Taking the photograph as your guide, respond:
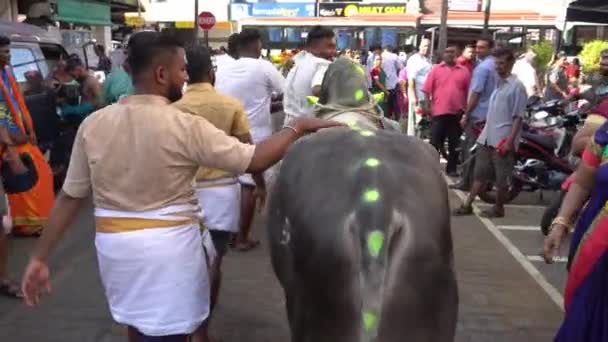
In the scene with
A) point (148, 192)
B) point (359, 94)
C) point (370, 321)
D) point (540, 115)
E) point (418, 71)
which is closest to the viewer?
point (370, 321)

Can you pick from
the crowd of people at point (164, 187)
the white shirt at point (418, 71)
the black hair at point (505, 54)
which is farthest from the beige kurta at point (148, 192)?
the white shirt at point (418, 71)

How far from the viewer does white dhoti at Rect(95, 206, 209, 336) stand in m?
2.54

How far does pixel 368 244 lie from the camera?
1.99 metres

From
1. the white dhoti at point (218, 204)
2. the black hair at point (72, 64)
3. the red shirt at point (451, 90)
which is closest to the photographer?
the white dhoti at point (218, 204)

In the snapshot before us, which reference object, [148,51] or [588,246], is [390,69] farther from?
[148,51]

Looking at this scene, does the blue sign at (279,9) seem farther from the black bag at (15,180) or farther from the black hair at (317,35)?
the black bag at (15,180)

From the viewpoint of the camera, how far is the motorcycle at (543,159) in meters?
7.53

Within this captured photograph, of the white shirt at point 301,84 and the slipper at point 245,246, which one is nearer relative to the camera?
the white shirt at point 301,84

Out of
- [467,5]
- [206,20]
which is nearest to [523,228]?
[206,20]

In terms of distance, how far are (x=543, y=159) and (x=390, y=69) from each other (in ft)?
25.1

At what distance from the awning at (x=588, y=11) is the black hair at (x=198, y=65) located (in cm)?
768

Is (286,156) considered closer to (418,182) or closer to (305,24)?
(418,182)

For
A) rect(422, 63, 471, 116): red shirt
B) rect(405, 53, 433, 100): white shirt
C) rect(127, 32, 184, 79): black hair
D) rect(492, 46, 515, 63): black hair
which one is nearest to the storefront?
rect(405, 53, 433, 100): white shirt

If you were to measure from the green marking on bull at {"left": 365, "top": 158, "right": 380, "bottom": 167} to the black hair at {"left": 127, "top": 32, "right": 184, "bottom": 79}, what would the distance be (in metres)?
0.89
